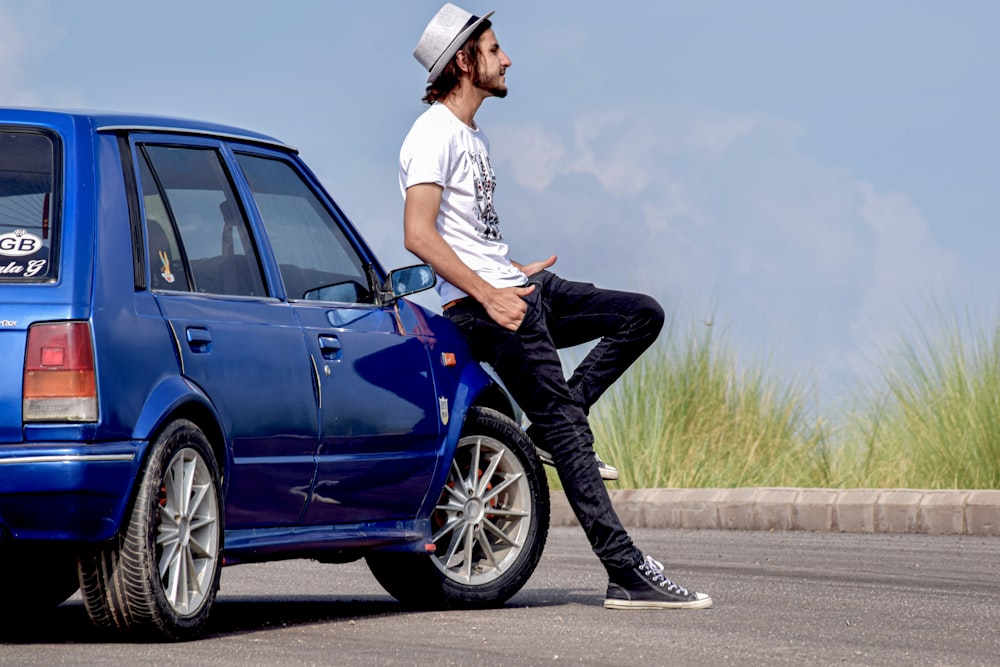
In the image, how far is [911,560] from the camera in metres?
10.4

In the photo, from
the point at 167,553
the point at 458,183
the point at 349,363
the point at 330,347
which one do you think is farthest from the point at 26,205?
the point at 458,183

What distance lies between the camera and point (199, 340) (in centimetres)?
629

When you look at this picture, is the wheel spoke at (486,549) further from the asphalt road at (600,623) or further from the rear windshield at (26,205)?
the rear windshield at (26,205)

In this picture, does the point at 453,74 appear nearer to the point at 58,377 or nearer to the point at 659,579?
the point at 659,579

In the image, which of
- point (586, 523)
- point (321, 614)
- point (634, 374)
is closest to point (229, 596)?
point (321, 614)

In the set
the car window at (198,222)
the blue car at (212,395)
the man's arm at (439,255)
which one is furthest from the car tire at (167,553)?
the man's arm at (439,255)

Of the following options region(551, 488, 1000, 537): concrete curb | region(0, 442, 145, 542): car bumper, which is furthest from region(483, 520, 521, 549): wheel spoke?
region(551, 488, 1000, 537): concrete curb

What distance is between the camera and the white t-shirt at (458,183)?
7523 mm

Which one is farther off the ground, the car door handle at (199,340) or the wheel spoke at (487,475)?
the car door handle at (199,340)

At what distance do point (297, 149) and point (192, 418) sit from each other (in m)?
1.61

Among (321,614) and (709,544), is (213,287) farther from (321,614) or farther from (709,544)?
(709,544)

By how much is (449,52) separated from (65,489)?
9.46ft

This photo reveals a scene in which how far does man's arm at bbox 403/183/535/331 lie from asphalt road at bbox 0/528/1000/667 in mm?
1238

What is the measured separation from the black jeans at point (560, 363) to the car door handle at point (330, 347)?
0.86m
